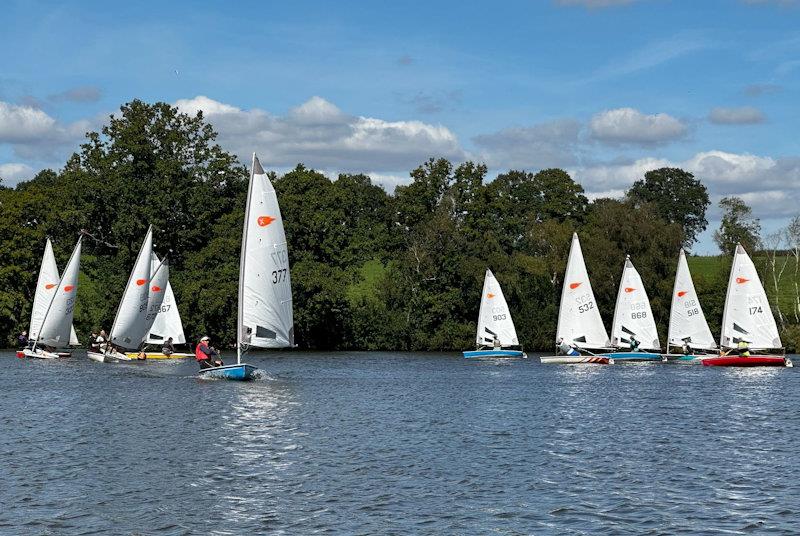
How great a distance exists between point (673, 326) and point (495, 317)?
14.6m

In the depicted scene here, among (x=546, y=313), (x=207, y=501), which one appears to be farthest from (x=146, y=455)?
(x=546, y=313)

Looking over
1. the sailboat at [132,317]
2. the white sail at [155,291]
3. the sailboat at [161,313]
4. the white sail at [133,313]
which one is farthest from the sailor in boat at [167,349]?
the white sail at [133,313]

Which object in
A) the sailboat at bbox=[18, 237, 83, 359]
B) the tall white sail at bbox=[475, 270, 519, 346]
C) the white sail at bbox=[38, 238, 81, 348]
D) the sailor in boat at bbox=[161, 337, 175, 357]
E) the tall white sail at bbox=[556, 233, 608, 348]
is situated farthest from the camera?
the tall white sail at bbox=[475, 270, 519, 346]

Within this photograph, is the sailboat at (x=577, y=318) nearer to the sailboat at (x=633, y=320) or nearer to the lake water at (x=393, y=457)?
the sailboat at (x=633, y=320)

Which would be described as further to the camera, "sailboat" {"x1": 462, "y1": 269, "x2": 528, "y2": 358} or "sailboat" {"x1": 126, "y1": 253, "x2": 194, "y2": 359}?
"sailboat" {"x1": 462, "y1": 269, "x2": 528, "y2": 358}

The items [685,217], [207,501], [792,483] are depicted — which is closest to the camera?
[207,501]

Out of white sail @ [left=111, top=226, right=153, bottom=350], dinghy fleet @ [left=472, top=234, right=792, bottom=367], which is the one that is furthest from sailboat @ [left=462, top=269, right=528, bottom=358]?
white sail @ [left=111, top=226, right=153, bottom=350]

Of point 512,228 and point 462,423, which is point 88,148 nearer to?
point 512,228

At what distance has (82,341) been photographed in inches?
4252

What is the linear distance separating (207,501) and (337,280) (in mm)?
79957

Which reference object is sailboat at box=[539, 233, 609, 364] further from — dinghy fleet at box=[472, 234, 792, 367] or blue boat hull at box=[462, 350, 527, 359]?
blue boat hull at box=[462, 350, 527, 359]

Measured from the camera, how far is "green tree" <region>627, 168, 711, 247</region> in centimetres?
18012

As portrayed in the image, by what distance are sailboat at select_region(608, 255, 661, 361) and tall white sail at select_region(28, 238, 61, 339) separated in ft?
142

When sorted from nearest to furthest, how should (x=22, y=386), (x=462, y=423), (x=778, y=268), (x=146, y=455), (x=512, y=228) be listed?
1. (x=146, y=455)
2. (x=462, y=423)
3. (x=22, y=386)
4. (x=512, y=228)
5. (x=778, y=268)
